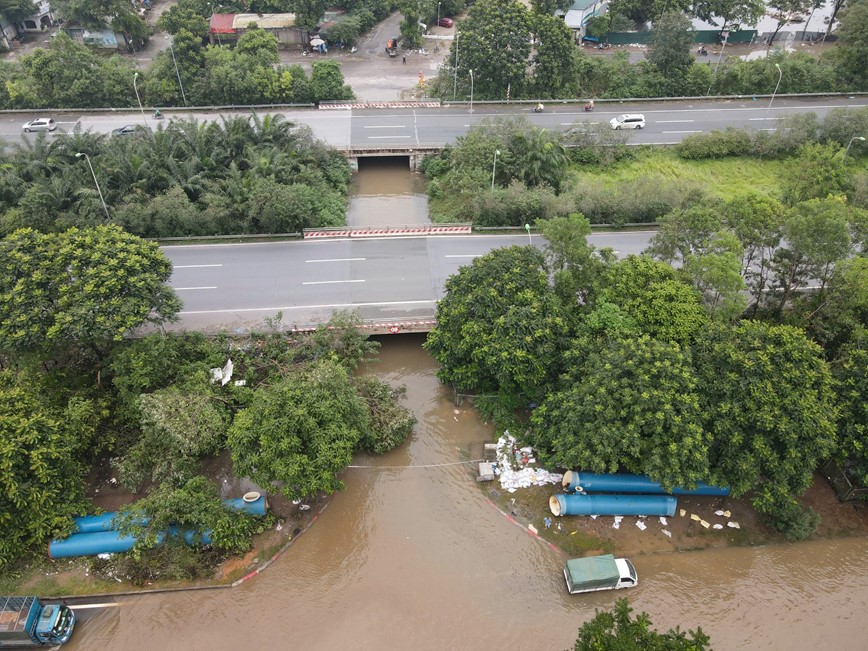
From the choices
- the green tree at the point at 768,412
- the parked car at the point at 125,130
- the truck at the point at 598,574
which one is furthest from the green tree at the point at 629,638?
the parked car at the point at 125,130

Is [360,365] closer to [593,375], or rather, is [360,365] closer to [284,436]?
[284,436]

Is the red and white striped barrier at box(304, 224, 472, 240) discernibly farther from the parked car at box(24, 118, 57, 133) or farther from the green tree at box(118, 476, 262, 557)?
the parked car at box(24, 118, 57, 133)

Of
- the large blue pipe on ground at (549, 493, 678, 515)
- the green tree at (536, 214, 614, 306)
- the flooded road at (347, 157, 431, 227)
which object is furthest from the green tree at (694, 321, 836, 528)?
the flooded road at (347, 157, 431, 227)

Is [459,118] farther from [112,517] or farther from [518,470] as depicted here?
[112,517]

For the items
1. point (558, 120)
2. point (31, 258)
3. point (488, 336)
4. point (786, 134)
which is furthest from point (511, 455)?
point (786, 134)

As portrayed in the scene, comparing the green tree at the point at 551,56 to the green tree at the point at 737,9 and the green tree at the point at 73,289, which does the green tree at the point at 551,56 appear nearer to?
the green tree at the point at 737,9

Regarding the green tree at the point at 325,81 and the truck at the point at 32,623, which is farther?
the green tree at the point at 325,81

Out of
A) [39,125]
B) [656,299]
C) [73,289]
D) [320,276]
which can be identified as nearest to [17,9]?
[39,125]
